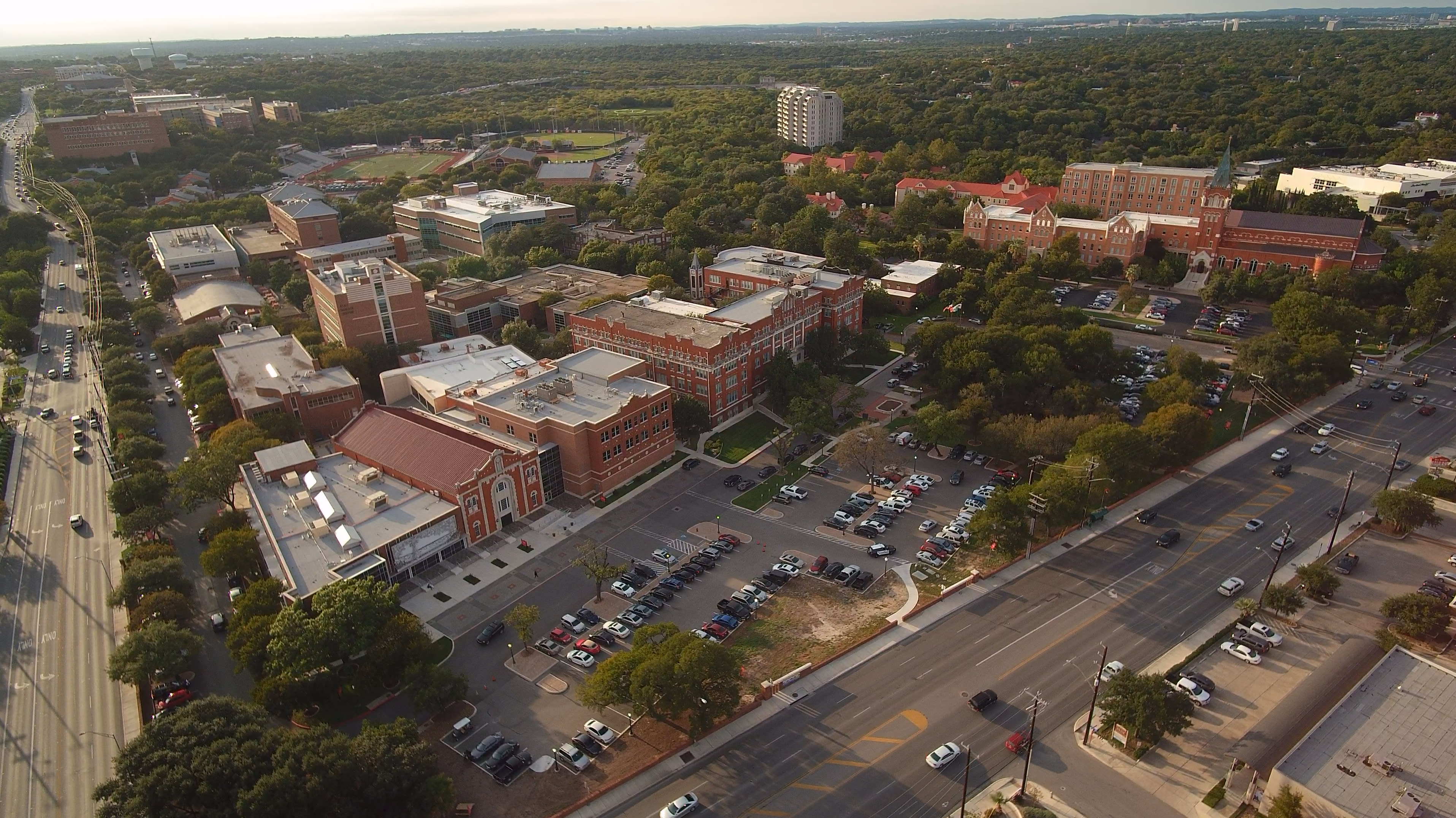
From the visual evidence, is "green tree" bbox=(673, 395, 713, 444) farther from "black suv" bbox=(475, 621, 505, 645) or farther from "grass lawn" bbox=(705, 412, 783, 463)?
"black suv" bbox=(475, 621, 505, 645)

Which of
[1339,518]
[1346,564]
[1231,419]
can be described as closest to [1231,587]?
[1346,564]

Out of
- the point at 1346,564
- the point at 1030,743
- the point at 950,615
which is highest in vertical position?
the point at 1030,743

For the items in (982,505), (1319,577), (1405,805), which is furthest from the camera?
(982,505)

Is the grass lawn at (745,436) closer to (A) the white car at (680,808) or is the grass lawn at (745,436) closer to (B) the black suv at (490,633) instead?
(B) the black suv at (490,633)

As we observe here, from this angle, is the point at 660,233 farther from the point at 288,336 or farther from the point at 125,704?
the point at 125,704

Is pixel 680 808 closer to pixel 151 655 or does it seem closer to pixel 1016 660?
pixel 1016 660

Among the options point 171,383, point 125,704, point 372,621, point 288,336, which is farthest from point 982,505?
point 171,383

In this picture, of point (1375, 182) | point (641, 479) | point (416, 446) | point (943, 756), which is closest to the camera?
point (943, 756)
